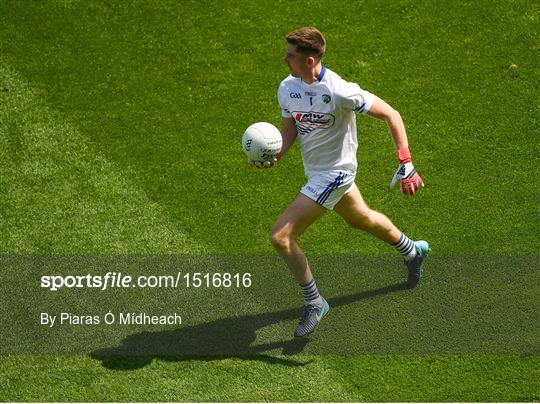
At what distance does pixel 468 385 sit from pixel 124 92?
5173mm

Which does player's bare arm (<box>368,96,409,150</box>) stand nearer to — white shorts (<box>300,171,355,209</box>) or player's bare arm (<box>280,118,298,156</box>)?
white shorts (<box>300,171,355,209</box>)

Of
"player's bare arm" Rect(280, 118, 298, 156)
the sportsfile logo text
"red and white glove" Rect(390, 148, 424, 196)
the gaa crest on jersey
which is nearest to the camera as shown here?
"red and white glove" Rect(390, 148, 424, 196)

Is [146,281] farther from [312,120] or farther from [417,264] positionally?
[417,264]

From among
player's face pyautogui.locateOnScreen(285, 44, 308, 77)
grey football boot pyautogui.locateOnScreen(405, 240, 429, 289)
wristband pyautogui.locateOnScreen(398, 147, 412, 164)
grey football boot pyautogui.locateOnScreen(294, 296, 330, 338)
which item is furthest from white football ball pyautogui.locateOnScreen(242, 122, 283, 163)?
grey football boot pyautogui.locateOnScreen(405, 240, 429, 289)

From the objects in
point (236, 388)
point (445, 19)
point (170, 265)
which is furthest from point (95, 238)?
point (445, 19)

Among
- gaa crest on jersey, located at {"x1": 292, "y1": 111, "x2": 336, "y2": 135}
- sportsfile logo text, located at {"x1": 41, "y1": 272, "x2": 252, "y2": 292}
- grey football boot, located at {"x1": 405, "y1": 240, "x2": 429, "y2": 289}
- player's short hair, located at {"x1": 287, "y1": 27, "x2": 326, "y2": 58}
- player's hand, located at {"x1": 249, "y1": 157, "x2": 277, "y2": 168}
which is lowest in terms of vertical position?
sportsfile logo text, located at {"x1": 41, "y1": 272, "x2": 252, "y2": 292}

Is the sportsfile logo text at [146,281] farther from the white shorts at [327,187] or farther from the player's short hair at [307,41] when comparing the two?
the player's short hair at [307,41]

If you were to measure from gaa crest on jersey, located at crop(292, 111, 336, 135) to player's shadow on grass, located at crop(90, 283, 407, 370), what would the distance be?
6.11 feet

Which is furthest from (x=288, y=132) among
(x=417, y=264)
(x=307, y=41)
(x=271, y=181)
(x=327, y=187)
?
(x=417, y=264)

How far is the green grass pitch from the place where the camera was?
8.79m

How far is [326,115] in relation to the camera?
8.61 metres

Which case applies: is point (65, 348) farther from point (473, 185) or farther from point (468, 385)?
point (473, 185)

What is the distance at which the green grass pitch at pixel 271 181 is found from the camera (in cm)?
879

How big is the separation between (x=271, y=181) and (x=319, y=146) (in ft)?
6.14
